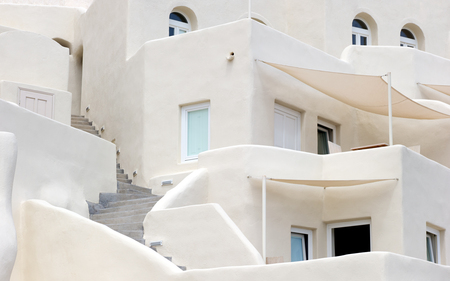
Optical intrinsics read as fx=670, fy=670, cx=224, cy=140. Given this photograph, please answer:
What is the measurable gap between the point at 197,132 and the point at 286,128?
2980 millimetres

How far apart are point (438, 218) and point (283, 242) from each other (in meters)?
4.69

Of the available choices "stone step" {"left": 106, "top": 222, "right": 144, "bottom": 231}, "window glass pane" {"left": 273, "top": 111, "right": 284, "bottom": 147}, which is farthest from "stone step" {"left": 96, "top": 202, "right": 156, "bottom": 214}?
"window glass pane" {"left": 273, "top": 111, "right": 284, "bottom": 147}

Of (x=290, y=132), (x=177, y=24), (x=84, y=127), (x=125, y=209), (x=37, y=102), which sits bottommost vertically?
(x=125, y=209)

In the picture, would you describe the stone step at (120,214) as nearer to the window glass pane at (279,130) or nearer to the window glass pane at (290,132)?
the window glass pane at (279,130)

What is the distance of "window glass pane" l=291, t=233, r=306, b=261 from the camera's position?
63.0ft

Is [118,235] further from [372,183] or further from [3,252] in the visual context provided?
[372,183]

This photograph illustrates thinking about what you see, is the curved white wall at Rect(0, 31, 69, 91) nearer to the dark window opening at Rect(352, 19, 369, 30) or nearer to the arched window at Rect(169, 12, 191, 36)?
the arched window at Rect(169, 12, 191, 36)

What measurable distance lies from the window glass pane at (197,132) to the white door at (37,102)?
4855 mm

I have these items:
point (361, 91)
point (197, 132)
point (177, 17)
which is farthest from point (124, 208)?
point (177, 17)

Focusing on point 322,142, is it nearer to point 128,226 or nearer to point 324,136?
point 324,136

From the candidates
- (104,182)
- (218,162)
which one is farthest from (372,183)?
(104,182)

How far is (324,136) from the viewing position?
23906 millimetres

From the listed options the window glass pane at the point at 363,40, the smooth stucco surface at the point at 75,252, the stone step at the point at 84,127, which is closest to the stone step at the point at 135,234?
the smooth stucco surface at the point at 75,252

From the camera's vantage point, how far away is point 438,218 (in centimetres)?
1947
